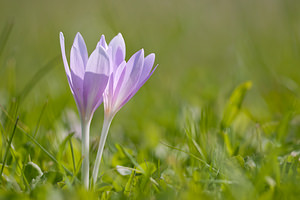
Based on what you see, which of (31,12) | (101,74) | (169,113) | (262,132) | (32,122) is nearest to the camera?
(101,74)

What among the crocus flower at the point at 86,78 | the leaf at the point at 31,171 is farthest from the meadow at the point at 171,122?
the crocus flower at the point at 86,78

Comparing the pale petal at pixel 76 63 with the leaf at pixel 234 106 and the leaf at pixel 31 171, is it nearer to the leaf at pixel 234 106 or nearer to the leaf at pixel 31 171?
the leaf at pixel 31 171

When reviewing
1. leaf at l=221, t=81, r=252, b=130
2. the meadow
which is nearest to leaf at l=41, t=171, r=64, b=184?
the meadow

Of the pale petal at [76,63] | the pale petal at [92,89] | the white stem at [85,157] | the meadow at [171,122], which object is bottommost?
the meadow at [171,122]

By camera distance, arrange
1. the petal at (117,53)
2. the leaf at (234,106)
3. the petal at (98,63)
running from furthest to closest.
Result: the leaf at (234,106)
the petal at (117,53)
the petal at (98,63)

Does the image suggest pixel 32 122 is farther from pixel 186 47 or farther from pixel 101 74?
pixel 186 47

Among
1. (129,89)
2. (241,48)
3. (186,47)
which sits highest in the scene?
(129,89)

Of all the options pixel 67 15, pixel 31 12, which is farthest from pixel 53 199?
pixel 31 12
